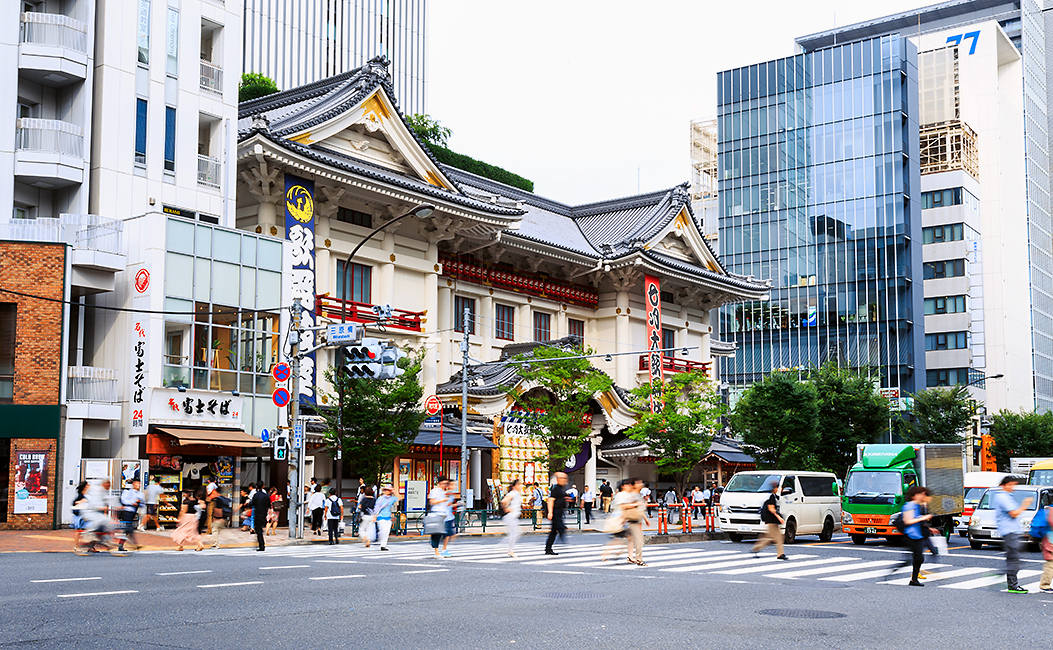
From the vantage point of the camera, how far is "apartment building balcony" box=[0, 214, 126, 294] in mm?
31312

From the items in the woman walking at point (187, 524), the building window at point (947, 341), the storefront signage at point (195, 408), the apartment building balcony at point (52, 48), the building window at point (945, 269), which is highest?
the building window at point (945, 269)

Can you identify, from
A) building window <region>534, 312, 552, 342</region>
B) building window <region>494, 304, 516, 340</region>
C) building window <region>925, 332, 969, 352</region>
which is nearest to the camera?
building window <region>494, 304, 516, 340</region>

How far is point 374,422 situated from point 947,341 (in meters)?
74.4

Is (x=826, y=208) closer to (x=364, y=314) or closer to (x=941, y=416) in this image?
(x=941, y=416)

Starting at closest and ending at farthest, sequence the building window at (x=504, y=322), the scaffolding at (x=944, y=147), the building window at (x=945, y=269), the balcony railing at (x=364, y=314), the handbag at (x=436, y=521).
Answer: the handbag at (x=436, y=521)
the balcony railing at (x=364, y=314)
the building window at (x=504, y=322)
the building window at (x=945, y=269)
the scaffolding at (x=944, y=147)

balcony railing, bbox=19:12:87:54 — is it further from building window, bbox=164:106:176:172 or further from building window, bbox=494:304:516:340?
building window, bbox=494:304:516:340

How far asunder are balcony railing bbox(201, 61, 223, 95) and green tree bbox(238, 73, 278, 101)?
47.5 ft

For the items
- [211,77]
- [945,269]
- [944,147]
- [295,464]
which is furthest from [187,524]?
[944,147]

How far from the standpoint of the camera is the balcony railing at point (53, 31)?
33.0m

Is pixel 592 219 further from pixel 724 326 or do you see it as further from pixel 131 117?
pixel 724 326

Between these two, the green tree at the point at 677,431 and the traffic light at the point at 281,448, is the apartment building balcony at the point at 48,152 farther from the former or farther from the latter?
the green tree at the point at 677,431

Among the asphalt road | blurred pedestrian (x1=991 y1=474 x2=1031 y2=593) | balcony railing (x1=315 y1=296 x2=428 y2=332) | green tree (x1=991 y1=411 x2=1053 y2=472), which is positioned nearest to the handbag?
the asphalt road

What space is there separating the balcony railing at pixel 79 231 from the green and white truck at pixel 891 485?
2379 cm

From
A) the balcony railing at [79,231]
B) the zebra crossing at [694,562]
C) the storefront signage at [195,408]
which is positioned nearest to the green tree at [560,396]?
the storefront signage at [195,408]
